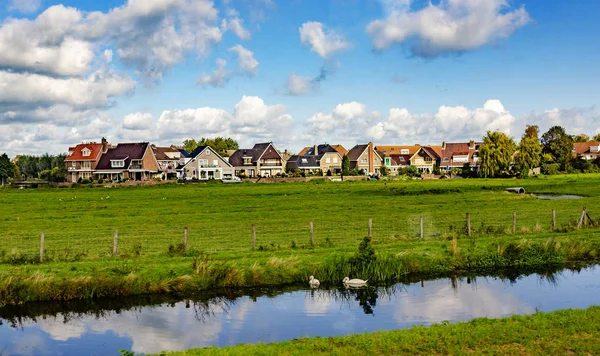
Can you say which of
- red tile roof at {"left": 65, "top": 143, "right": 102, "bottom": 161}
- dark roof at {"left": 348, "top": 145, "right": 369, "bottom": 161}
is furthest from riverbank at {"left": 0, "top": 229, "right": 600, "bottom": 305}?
dark roof at {"left": 348, "top": 145, "right": 369, "bottom": 161}

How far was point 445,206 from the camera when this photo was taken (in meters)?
54.4

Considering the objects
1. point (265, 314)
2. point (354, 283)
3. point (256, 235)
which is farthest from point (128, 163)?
point (265, 314)

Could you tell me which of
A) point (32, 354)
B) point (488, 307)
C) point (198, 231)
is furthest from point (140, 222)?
point (488, 307)

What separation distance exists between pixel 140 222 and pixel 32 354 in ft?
93.0

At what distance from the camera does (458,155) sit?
156250 millimetres

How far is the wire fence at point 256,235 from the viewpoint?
92.6 feet

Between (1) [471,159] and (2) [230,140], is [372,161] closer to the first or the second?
(1) [471,159]

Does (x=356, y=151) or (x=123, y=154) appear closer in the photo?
(x=123, y=154)

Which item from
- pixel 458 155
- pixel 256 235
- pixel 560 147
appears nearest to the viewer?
pixel 256 235

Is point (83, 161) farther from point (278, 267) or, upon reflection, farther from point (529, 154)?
point (278, 267)

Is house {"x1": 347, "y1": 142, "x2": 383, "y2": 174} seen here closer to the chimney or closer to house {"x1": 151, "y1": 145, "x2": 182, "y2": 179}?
the chimney

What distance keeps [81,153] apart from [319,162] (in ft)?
186

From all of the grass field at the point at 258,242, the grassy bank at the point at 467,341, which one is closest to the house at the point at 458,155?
the grass field at the point at 258,242

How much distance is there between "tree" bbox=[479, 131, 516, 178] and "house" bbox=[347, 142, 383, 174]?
33.2 metres
